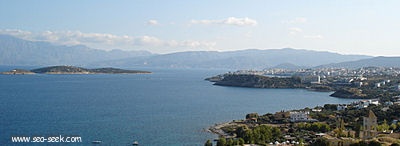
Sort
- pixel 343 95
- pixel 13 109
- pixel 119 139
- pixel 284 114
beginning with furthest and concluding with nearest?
pixel 343 95 → pixel 13 109 → pixel 284 114 → pixel 119 139

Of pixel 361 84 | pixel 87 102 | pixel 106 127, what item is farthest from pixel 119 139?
pixel 361 84

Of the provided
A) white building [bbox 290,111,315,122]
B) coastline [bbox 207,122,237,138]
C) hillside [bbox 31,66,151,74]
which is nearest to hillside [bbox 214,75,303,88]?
white building [bbox 290,111,315,122]

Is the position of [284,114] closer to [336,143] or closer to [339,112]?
[339,112]

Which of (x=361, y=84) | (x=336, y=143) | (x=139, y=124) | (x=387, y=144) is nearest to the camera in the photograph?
(x=387, y=144)

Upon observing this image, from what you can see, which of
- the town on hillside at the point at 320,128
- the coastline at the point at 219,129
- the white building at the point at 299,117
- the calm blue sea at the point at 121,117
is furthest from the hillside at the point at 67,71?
the white building at the point at 299,117

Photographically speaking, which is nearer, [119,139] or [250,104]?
[119,139]

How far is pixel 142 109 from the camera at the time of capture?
109 ft

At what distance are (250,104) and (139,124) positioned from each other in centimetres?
1483

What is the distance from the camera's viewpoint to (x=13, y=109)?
103 ft

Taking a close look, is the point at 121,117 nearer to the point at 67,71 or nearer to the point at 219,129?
the point at 219,129

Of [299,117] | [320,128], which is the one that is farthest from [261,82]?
[320,128]

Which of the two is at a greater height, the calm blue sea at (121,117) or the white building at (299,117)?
the white building at (299,117)

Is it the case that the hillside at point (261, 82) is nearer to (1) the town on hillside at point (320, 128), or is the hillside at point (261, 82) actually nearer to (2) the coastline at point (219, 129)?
(1) the town on hillside at point (320, 128)

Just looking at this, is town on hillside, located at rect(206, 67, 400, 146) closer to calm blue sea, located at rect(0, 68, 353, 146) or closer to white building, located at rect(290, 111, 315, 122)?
white building, located at rect(290, 111, 315, 122)
